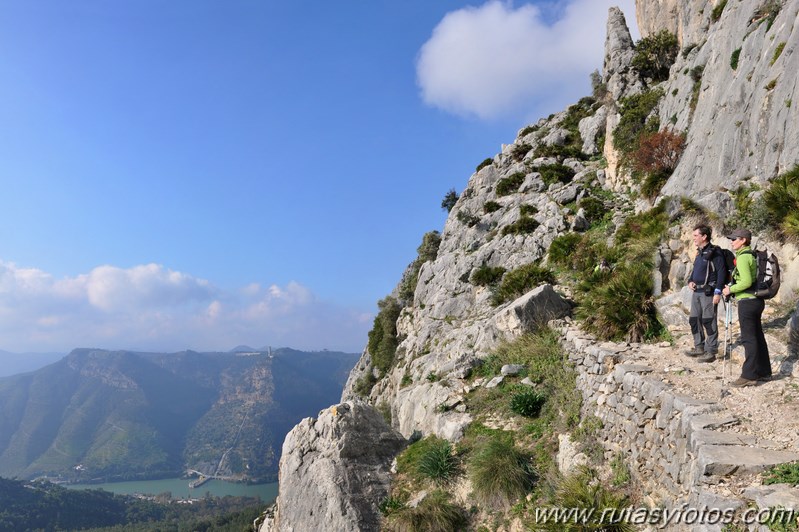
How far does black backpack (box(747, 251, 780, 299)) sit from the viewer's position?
648cm

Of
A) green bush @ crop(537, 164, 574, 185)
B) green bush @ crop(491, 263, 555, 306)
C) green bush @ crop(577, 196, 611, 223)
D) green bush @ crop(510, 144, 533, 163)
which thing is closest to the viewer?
green bush @ crop(491, 263, 555, 306)

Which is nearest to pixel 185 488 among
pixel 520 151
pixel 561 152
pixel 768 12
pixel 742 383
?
pixel 520 151

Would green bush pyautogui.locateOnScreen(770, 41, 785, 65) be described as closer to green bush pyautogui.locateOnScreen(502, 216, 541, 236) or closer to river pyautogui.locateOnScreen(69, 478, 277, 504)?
green bush pyautogui.locateOnScreen(502, 216, 541, 236)

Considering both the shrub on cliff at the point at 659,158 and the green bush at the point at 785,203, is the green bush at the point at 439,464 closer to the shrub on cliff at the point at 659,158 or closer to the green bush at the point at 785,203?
the green bush at the point at 785,203

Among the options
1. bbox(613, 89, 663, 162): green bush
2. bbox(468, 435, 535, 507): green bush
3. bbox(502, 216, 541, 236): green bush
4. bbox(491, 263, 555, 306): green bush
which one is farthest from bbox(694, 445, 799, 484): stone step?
bbox(613, 89, 663, 162): green bush

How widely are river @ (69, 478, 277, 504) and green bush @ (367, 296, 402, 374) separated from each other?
141886 millimetres

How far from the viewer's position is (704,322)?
8.16 meters

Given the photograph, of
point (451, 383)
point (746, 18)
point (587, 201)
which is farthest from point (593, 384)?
point (746, 18)

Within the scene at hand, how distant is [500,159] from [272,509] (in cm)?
3284

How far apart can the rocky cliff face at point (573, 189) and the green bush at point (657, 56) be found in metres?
0.81

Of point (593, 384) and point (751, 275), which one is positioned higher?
point (751, 275)

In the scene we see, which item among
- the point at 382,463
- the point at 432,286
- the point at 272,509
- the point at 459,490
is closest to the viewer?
the point at 459,490

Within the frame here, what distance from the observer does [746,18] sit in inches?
658

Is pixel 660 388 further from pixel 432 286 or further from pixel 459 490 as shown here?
pixel 432 286
